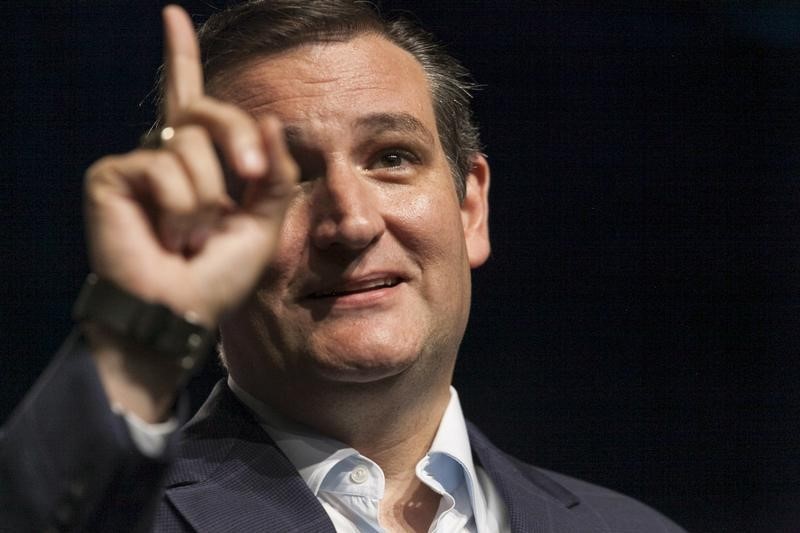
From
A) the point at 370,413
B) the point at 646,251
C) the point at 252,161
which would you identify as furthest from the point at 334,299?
the point at 646,251

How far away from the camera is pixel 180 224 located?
1.11 meters

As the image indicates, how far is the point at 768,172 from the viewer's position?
2613 millimetres

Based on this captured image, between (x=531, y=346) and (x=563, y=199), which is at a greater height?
(x=563, y=199)

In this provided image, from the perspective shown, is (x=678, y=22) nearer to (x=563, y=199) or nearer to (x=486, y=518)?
(x=563, y=199)

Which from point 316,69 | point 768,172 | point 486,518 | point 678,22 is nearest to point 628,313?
point 768,172

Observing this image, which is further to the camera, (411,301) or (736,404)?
(736,404)

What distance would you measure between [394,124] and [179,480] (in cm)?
59

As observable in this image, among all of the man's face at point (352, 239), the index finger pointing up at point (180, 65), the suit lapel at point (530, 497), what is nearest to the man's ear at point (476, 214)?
the man's face at point (352, 239)

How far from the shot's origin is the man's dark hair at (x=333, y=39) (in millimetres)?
1739

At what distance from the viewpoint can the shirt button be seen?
161 cm

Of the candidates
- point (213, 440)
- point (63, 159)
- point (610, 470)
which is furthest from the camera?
point (610, 470)

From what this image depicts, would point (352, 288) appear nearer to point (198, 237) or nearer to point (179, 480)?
point (179, 480)

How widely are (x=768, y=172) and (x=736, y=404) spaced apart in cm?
54

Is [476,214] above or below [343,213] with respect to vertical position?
below
